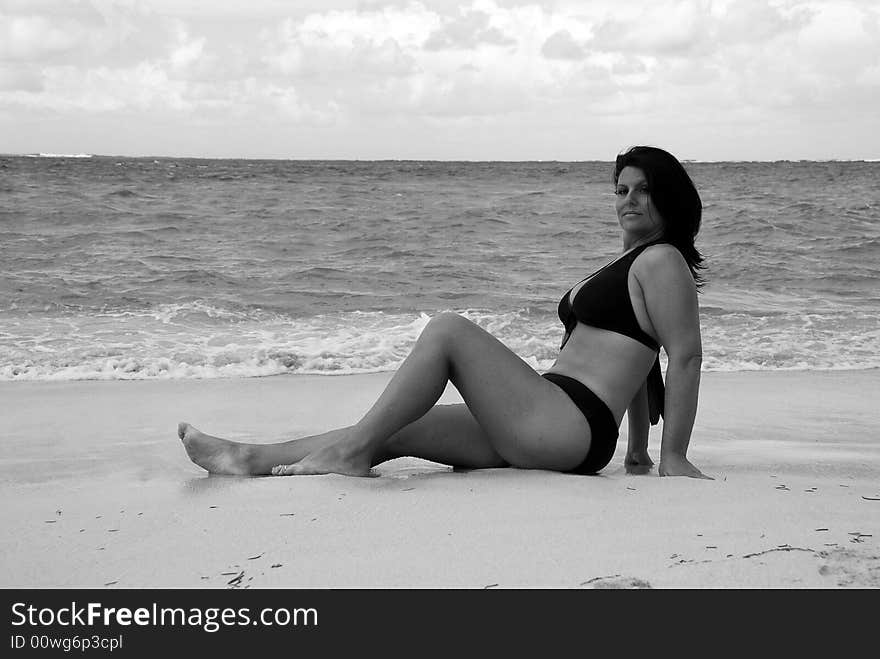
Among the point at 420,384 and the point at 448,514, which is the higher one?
the point at 420,384

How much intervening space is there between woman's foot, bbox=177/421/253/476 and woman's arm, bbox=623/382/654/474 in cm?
148

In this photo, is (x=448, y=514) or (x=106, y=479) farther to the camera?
(x=106, y=479)

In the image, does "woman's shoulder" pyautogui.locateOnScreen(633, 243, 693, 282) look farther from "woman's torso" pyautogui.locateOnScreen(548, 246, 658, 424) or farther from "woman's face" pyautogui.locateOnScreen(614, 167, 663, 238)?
"woman's face" pyautogui.locateOnScreen(614, 167, 663, 238)

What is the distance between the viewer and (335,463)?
328 cm

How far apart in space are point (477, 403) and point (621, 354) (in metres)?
0.54

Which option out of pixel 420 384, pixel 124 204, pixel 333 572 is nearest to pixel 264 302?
pixel 420 384

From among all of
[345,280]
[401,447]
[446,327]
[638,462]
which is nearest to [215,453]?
[401,447]

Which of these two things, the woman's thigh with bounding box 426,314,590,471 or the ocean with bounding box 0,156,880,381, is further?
the ocean with bounding box 0,156,880,381

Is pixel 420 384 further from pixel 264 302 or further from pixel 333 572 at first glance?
pixel 264 302

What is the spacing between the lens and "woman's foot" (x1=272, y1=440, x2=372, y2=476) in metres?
3.27

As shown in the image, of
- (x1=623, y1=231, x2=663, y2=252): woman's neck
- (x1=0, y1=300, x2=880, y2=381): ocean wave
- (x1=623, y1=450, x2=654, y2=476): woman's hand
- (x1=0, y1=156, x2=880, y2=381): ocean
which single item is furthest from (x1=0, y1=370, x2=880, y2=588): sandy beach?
(x1=0, y1=156, x2=880, y2=381): ocean

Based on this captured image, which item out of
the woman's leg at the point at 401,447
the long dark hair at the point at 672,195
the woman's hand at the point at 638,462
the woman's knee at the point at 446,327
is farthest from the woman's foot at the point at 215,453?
the long dark hair at the point at 672,195

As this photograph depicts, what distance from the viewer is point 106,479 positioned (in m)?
3.75
